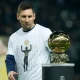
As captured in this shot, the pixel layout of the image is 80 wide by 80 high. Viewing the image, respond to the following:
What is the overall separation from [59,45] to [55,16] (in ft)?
13.2

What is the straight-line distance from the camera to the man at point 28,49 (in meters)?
4.59

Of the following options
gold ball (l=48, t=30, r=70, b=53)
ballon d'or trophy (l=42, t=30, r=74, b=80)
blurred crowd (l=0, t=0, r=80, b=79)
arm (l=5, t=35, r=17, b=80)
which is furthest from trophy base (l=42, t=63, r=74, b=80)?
blurred crowd (l=0, t=0, r=80, b=79)

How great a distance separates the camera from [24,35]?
4715 millimetres

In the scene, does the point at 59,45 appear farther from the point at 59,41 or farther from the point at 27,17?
the point at 27,17

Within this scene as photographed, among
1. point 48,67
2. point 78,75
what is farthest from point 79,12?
point 48,67

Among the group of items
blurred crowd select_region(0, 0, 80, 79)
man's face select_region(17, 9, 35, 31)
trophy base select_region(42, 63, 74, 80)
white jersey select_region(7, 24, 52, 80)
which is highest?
blurred crowd select_region(0, 0, 80, 79)

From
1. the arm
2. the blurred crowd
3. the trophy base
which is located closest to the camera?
the trophy base

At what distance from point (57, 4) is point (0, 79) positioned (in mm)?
2297

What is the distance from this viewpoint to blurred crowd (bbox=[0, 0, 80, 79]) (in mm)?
7781

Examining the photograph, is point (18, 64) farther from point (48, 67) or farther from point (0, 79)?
point (0, 79)

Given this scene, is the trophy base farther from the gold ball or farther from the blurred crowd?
the blurred crowd

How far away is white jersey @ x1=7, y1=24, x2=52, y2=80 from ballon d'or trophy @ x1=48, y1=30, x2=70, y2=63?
1.47 feet

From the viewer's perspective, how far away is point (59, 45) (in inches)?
163

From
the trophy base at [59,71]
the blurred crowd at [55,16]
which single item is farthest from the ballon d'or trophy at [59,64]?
the blurred crowd at [55,16]
